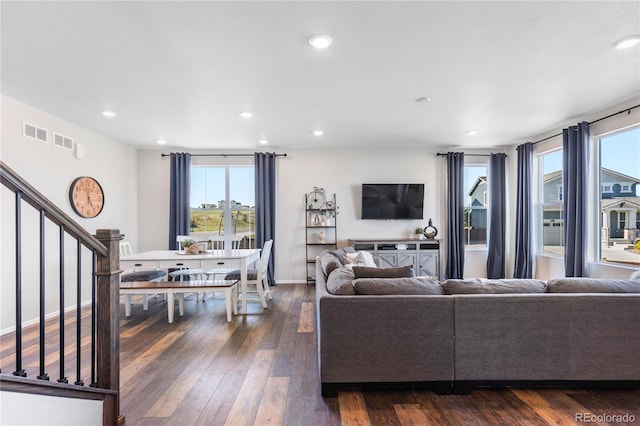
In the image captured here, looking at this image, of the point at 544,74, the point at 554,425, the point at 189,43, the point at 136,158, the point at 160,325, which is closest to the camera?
the point at 554,425

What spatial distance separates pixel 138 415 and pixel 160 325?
190 centimetres

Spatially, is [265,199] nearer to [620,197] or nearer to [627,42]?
[627,42]

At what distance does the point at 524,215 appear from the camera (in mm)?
5613

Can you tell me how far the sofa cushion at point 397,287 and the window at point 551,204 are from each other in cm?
408

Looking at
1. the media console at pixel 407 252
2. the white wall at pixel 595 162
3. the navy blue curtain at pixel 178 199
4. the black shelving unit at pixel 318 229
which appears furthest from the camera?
the black shelving unit at pixel 318 229

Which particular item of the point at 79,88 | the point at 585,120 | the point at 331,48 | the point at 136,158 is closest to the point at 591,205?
the point at 585,120

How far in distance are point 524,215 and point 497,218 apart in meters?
0.59

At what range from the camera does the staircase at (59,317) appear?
137 cm

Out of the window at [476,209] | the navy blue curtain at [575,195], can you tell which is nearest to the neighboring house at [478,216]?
the window at [476,209]

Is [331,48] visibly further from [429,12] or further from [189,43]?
[189,43]

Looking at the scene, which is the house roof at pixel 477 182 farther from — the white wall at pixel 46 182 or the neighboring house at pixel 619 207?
the white wall at pixel 46 182

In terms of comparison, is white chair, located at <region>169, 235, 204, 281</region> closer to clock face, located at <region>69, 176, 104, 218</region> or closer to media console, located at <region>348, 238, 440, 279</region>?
clock face, located at <region>69, 176, 104, 218</region>

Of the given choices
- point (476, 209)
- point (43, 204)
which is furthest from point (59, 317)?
point (476, 209)

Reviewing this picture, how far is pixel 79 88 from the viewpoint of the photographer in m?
3.32
